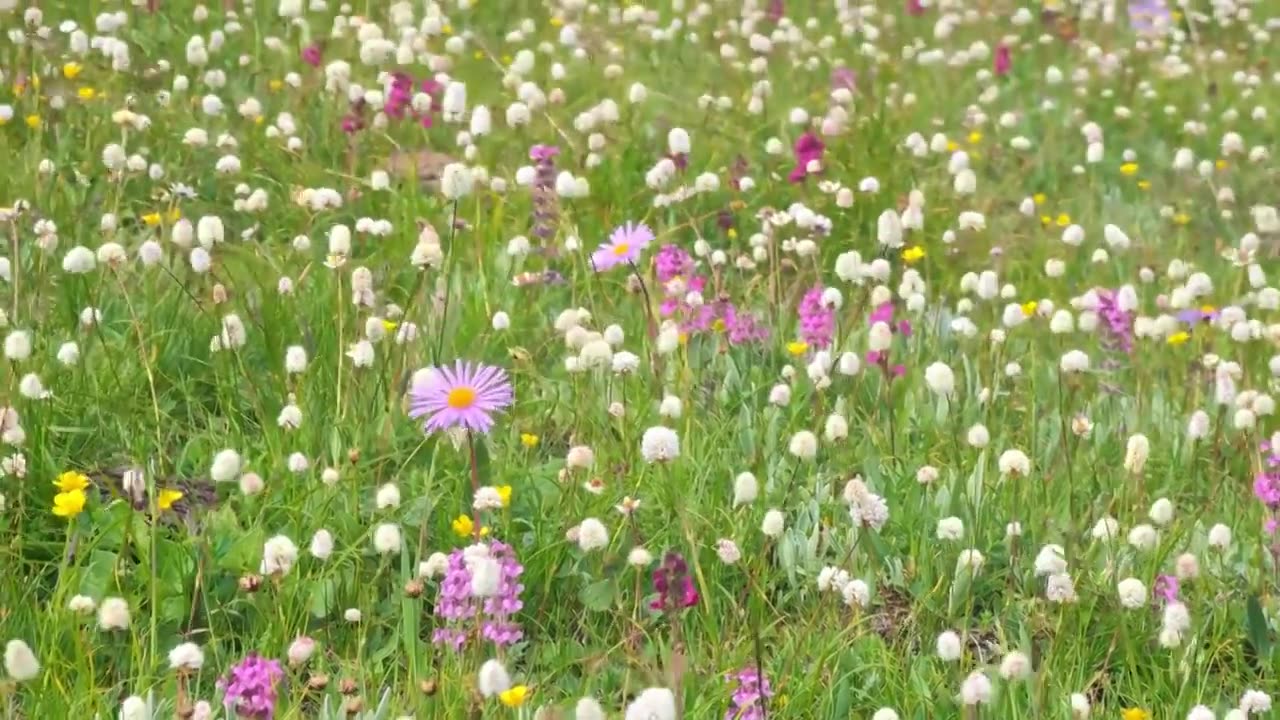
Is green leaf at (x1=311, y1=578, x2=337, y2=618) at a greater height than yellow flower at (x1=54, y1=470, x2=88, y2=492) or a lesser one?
lesser

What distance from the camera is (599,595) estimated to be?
2.69 meters

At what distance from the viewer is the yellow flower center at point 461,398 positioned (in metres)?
2.75

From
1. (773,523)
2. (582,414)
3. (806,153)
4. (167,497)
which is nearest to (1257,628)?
(773,523)

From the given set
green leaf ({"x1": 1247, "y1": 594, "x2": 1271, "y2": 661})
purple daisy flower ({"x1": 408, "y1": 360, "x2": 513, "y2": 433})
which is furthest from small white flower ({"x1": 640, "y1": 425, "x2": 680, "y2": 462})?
green leaf ({"x1": 1247, "y1": 594, "x2": 1271, "y2": 661})

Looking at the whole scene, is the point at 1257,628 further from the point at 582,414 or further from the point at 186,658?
the point at 186,658

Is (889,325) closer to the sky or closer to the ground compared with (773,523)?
closer to the ground

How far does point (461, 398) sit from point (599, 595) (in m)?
0.47

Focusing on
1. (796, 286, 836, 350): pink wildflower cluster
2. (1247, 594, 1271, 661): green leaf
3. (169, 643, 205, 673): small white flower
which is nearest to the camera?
(169, 643, 205, 673): small white flower

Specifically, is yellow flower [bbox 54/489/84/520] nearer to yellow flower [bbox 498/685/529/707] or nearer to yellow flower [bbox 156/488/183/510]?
yellow flower [bbox 156/488/183/510]

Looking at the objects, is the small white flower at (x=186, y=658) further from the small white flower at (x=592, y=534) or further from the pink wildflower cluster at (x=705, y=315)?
the pink wildflower cluster at (x=705, y=315)

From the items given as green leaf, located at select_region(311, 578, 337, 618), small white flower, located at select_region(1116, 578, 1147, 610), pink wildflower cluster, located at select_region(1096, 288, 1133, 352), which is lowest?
pink wildflower cluster, located at select_region(1096, 288, 1133, 352)

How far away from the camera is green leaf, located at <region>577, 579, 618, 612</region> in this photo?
2684 mm

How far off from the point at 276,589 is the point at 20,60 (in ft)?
11.5

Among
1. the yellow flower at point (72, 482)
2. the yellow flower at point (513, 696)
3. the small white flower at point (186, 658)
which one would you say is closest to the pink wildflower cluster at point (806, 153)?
the yellow flower at point (72, 482)
